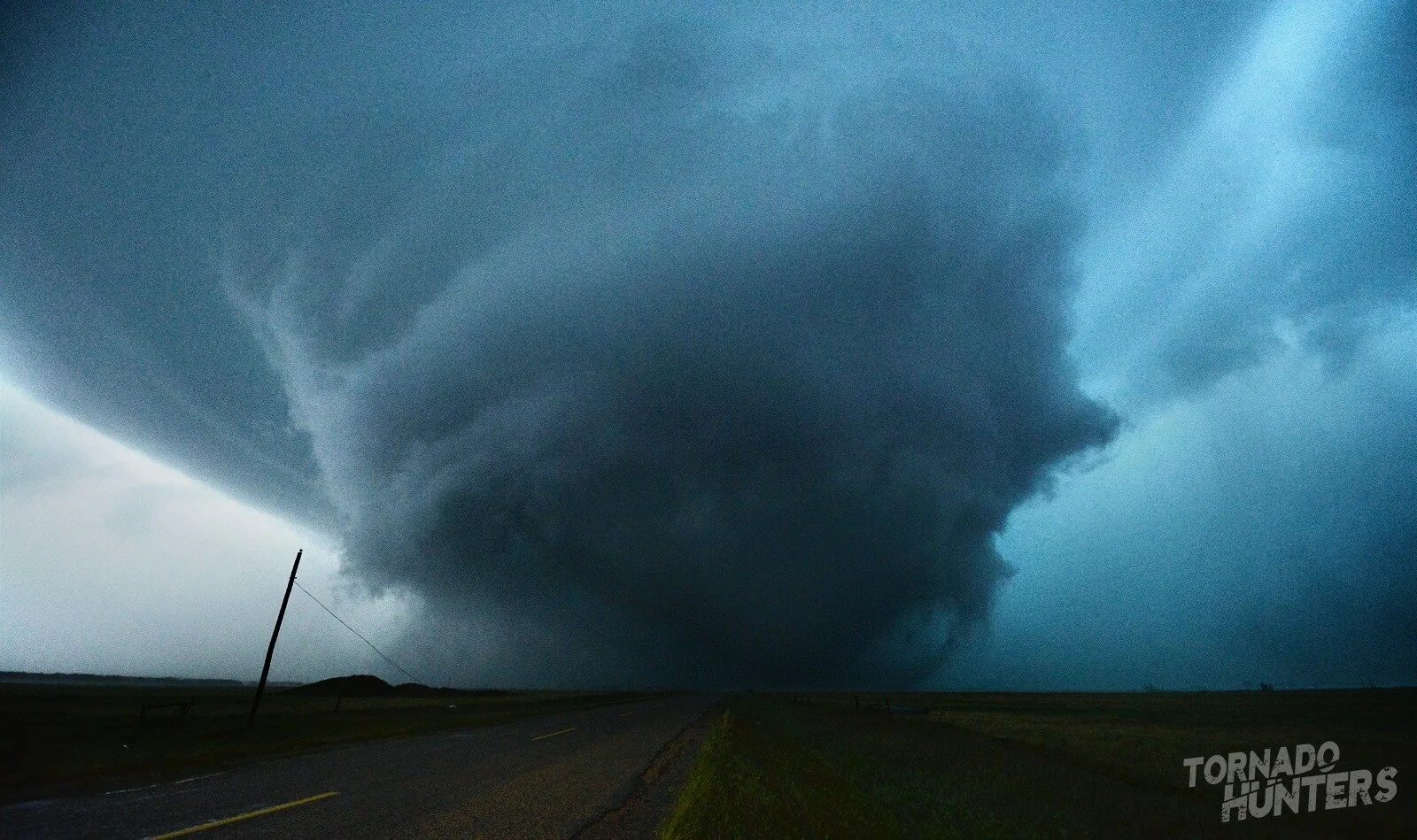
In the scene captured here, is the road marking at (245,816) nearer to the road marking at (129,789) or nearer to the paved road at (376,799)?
the paved road at (376,799)

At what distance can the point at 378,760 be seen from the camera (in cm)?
1667

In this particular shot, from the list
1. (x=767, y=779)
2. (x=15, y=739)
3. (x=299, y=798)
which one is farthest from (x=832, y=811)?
(x=15, y=739)

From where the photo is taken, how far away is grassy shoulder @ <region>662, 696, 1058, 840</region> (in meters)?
9.48

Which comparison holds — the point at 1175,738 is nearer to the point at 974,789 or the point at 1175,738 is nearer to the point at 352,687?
the point at 974,789

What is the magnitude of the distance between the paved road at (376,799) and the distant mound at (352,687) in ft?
504

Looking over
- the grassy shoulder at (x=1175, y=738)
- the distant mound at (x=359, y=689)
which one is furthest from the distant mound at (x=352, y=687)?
the grassy shoulder at (x=1175, y=738)

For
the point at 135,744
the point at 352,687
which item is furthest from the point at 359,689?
the point at 135,744

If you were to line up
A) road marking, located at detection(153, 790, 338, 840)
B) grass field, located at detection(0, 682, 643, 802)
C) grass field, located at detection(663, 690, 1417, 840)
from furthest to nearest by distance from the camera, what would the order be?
1. grass field, located at detection(0, 682, 643, 802)
2. grass field, located at detection(663, 690, 1417, 840)
3. road marking, located at detection(153, 790, 338, 840)

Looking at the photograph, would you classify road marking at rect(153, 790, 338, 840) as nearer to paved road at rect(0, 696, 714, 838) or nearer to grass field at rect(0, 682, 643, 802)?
paved road at rect(0, 696, 714, 838)

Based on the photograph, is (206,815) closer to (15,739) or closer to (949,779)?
(949,779)

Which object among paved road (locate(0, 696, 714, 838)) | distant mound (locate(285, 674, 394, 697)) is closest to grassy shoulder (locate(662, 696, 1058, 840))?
paved road (locate(0, 696, 714, 838))

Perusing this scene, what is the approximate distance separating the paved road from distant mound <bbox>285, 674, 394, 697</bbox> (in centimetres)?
15366

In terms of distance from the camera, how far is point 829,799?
12.1 metres

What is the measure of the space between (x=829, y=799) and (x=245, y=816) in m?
10.3
